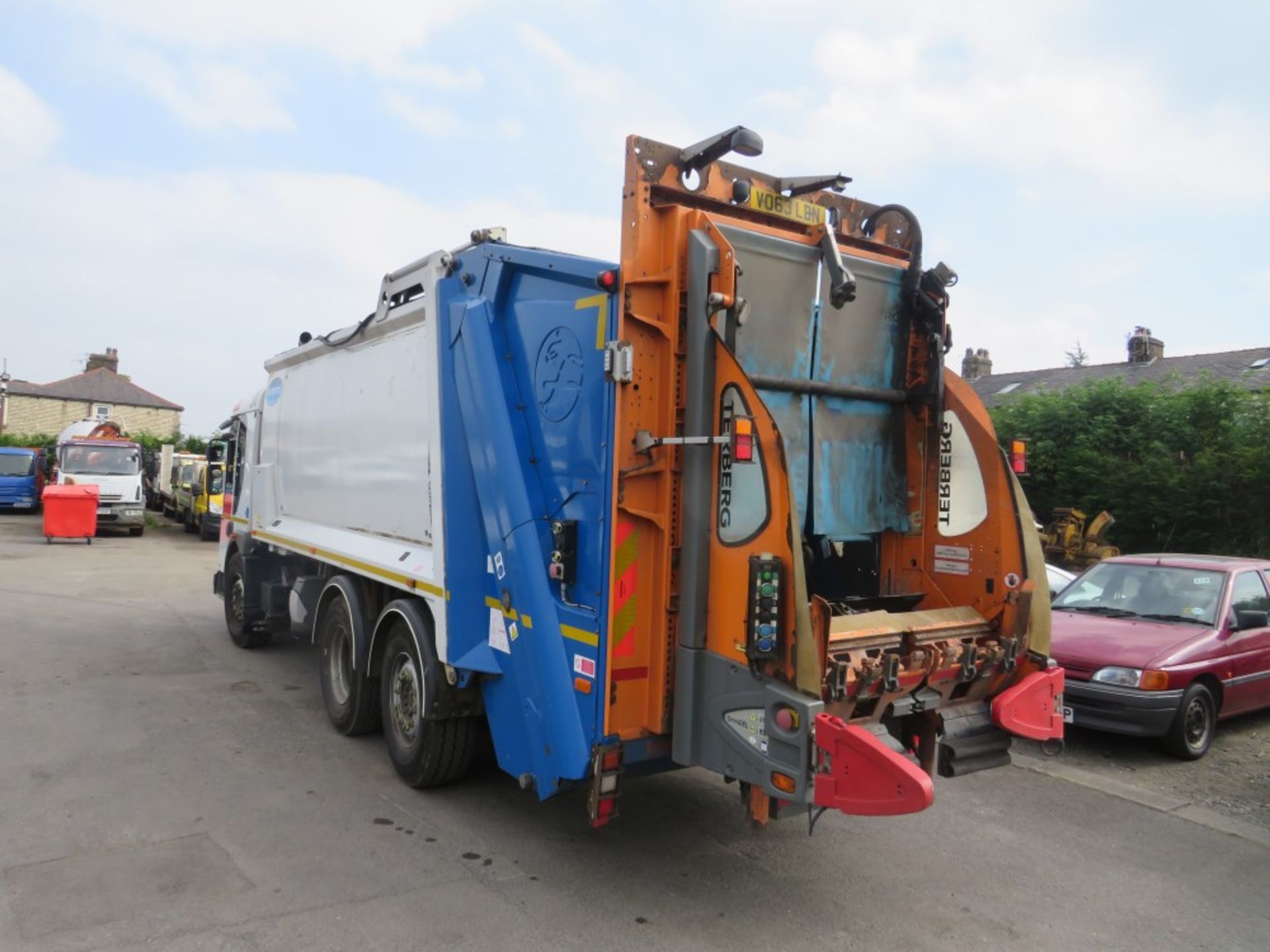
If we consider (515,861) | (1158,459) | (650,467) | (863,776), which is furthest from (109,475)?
(863,776)

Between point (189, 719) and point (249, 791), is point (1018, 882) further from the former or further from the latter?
point (189, 719)

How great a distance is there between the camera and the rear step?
173 inches

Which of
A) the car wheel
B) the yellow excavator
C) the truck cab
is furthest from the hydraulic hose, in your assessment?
the truck cab

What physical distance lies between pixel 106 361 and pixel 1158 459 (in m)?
53.6

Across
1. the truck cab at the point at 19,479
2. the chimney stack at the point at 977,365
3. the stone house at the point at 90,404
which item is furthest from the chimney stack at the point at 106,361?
the chimney stack at the point at 977,365

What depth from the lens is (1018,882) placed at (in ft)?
15.1

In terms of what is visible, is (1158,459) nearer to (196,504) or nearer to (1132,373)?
(1132,373)

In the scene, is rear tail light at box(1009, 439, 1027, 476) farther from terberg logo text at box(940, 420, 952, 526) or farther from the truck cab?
the truck cab

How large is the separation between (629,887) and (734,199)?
335 cm

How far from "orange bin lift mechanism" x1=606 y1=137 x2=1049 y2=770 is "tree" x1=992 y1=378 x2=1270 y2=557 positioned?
13.7 m

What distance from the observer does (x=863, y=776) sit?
11.5 ft

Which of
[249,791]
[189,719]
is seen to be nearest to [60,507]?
[189,719]

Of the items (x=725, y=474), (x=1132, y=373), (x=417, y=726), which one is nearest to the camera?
(x=725, y=474)

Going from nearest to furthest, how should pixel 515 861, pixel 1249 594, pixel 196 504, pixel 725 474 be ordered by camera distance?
pixel 725 474
pixel 515 861
pixel 1249 594
pixel 196 504
